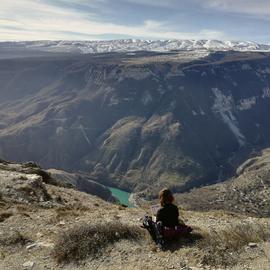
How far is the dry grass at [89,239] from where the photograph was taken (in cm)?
2041

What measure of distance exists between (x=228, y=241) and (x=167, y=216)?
Result: 3.10 m

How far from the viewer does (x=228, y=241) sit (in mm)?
20750

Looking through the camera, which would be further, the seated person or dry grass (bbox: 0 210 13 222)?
dry grass (bbox: 0 210 13 222)

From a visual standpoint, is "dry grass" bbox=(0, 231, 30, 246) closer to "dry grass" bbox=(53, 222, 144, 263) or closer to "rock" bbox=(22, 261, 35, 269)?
"dry grass" bbox=(53, 222, 144, 263)

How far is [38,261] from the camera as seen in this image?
20250 millimetres

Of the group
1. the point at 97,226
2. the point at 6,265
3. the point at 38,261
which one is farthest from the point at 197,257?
the point at 6,265

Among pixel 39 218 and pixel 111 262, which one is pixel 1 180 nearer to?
pixel 39 218

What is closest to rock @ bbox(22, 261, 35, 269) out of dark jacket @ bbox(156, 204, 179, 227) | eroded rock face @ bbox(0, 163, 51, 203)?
dark jacket @ bbox(156, 204, 179, 227)

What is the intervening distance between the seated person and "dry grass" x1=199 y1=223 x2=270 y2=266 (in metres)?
1.30

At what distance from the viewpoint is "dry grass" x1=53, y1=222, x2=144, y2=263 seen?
803 inches

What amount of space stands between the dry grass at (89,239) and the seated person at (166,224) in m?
1.26

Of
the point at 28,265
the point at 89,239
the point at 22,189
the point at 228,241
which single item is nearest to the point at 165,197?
the point at 228,241

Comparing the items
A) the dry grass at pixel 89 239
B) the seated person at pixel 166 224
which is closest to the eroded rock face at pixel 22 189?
the dry grass at pixel 89 239

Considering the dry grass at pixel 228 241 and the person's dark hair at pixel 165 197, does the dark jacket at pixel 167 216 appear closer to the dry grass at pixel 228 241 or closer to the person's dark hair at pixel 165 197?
the person's dark hair at pixel 165 197
